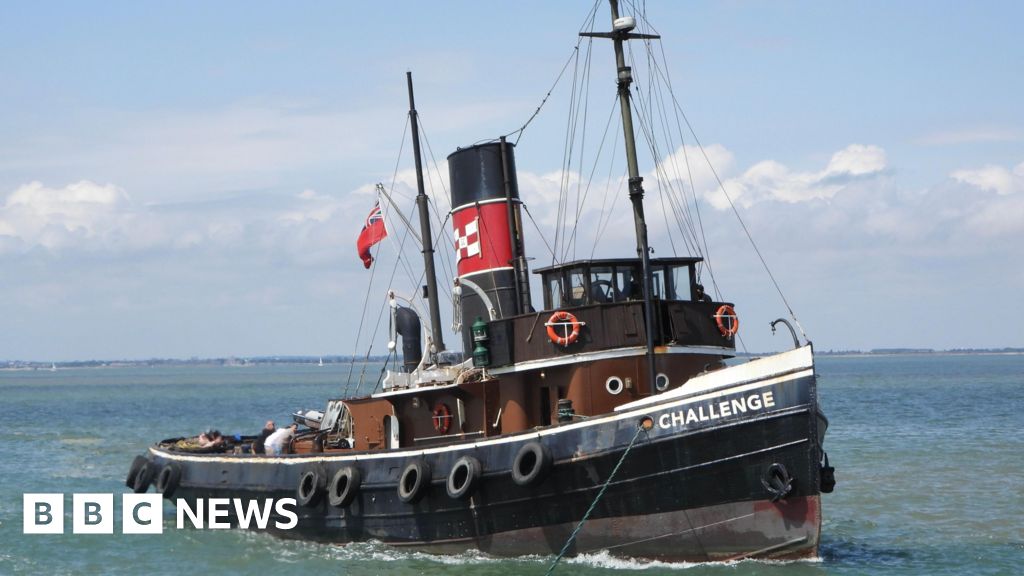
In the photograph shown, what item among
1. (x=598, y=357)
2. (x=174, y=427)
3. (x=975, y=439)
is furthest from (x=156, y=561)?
(x=174, y=427)

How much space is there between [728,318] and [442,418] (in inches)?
210

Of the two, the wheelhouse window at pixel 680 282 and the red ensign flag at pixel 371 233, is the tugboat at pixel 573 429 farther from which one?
the red ensign flag at pixel 371 233

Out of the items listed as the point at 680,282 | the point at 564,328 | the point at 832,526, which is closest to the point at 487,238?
the point at 564,328

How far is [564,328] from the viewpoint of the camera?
1911 cm

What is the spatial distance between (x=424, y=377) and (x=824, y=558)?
751cm

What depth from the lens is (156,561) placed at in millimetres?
22344

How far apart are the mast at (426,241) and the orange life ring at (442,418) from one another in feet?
9.09

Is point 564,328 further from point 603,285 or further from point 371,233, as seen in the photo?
point 371,233

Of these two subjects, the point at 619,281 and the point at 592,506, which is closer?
the point at 592,506

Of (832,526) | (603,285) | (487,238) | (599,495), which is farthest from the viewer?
(832,526)

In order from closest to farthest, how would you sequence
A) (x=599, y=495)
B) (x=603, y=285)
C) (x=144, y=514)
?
1. (x=599, y=495)
2. (x=603, y=285)
3. (x=144, y=514)

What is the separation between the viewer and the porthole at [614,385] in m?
19.1

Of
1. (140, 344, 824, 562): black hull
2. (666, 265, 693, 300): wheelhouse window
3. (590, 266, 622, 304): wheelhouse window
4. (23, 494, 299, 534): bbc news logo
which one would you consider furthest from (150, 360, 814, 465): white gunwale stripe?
(666, 265, 693, 300): wheelhouse window

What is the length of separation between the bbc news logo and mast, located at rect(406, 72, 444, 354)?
4.52 meters
